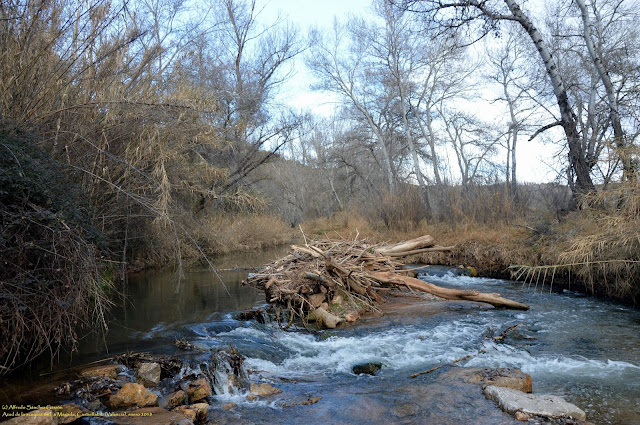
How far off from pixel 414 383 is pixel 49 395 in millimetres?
3363

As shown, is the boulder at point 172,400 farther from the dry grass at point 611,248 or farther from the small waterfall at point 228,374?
the dry grass at point 611,248

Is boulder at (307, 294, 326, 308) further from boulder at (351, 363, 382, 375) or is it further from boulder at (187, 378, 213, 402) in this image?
boulder at (187, 378, 213, 402)

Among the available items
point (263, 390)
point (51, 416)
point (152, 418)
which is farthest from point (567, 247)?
point (51, 416)

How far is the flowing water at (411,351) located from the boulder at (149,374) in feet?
2.24

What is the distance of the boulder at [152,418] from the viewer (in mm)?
3342

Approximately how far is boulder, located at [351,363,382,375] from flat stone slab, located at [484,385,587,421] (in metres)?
1.29

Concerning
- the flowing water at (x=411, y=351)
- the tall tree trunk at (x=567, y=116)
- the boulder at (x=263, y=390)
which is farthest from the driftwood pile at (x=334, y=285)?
the tall tree trunk at (x=567, y=116)

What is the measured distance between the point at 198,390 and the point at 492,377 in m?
2.80

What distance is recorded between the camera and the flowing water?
12.5 feet

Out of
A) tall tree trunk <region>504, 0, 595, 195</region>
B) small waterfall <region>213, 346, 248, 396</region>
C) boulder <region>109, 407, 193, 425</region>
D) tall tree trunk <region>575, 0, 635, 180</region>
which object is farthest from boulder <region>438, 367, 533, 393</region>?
tall tree trunk <region>504, 0, 595, 195</region>

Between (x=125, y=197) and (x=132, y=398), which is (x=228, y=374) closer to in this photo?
(x=132, y=398)

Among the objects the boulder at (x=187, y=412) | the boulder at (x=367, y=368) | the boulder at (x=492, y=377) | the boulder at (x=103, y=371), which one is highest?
the boulder at (x=103, y=371)

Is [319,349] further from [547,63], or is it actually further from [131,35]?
[547,63]

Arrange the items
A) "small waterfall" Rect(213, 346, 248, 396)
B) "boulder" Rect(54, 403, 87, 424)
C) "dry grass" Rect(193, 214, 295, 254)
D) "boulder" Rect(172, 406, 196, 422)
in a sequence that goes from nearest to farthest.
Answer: "boulder" Rect(54, 403, 87, 424)
"boulder" Rect(172, 406, 196, 422)
"small waterfall" Rect(213, 346, 248, 396)
"dry grass" Rect(193, 214, 295, 254)
